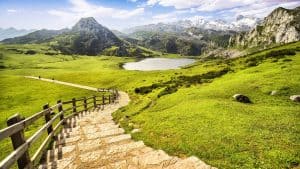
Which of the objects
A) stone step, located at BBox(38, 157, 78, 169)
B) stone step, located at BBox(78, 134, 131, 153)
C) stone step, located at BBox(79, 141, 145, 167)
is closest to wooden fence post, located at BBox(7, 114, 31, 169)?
stone step, located at BBox(38, 157, 78, 169)

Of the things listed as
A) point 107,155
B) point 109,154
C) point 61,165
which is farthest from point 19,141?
point 109,154

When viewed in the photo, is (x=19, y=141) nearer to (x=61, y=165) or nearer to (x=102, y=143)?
(x=61, y=165)

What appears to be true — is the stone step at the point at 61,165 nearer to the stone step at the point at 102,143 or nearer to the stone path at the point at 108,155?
the stone path at the point at 108,155

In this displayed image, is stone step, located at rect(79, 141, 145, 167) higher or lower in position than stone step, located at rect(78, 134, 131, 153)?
higher

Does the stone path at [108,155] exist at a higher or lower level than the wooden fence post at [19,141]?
lower

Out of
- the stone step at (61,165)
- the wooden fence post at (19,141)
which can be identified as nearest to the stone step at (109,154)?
the stone step at (61,165)

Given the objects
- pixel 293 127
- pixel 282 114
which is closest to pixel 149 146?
pixel 293 127

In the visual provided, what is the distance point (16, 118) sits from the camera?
1038cm

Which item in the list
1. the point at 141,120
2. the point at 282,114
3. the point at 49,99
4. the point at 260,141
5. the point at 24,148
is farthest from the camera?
the point at 49,99

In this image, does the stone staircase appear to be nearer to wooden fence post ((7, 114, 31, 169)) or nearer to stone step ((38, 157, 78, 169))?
stone step ((38, 157, 78, 169))

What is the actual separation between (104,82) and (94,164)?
289 feet

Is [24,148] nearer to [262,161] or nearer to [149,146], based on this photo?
[149,146]

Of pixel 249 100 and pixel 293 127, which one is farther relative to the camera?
pixel 249 100

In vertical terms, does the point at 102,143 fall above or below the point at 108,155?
below
